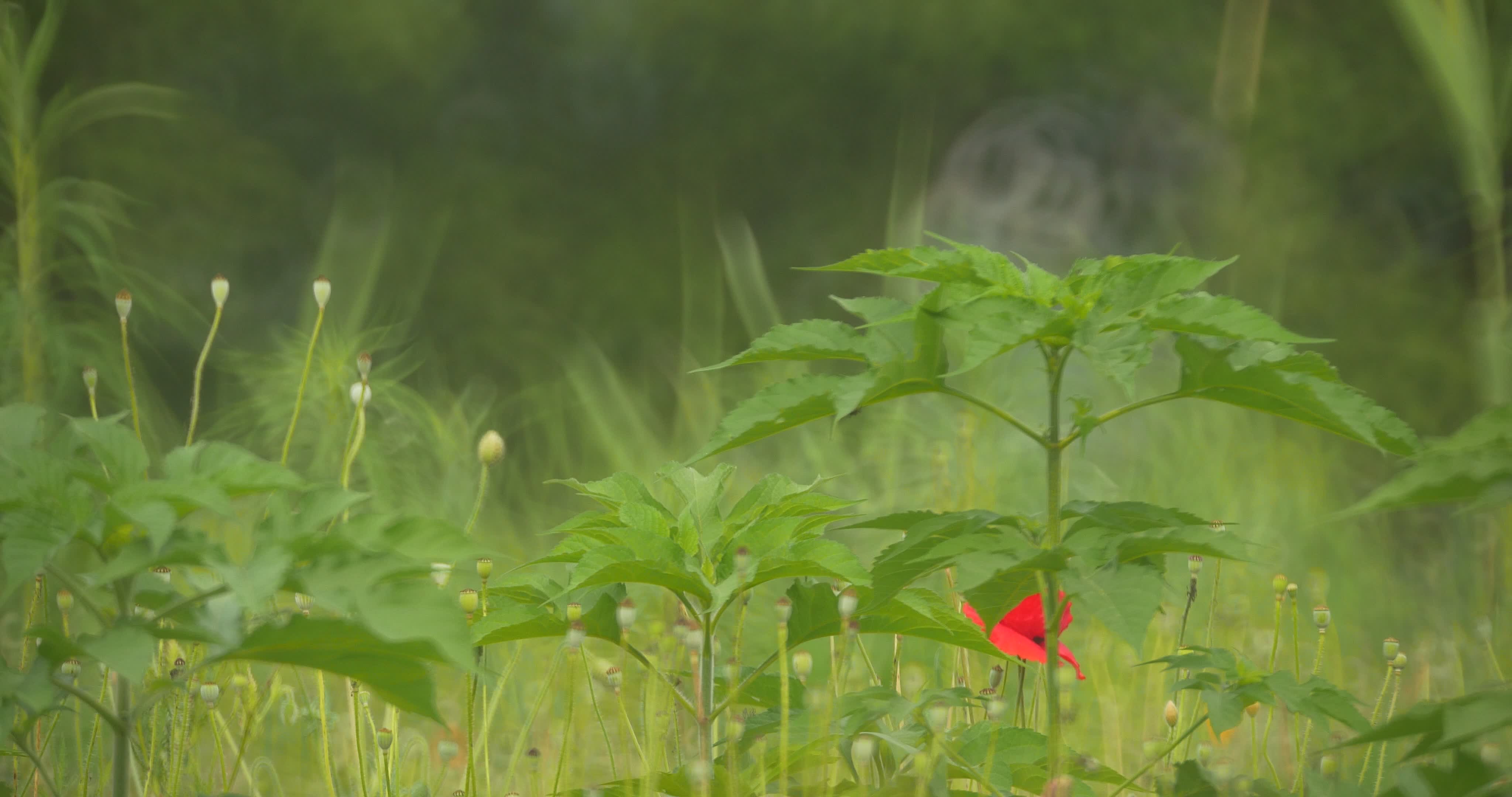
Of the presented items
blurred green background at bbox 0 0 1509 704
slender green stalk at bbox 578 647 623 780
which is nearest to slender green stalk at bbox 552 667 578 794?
slender green stalk at bbox 578 647 623 780

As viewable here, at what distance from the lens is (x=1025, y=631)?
3.67ft

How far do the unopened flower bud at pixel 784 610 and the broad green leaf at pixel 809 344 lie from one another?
17cm

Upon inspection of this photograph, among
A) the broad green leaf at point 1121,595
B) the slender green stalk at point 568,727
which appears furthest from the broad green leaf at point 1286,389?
the slender green stalk at point 568,727

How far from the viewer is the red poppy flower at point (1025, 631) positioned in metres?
1.07

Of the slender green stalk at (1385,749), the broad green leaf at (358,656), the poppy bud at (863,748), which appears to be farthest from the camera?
the slender green stalk at (1385,749)

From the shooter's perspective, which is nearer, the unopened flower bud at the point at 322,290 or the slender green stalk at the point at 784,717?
the slender green stalk at the point at 784,717

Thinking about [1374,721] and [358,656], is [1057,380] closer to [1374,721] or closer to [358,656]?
[358,656]

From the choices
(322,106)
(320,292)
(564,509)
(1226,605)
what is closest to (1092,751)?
(1226,605)

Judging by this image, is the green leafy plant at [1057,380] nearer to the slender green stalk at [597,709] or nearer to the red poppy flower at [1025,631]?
the red poppy flower at [1025,631]

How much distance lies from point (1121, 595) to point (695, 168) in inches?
206

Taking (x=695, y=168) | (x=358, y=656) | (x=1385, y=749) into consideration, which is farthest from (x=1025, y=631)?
(x=695, y=168)

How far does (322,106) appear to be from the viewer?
5.70 meters

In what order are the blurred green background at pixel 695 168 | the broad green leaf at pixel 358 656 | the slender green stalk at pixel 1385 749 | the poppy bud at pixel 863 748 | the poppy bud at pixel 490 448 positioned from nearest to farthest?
the broad green leaf at pixel 358 656, the poppy bud at pixel 863 748, the poppy bud at pixel 490 448, the slender green stalk at pixel 1385 749, the blurred green background at pixel 695 168

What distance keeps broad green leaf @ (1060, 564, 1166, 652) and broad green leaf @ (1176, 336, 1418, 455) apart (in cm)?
14
